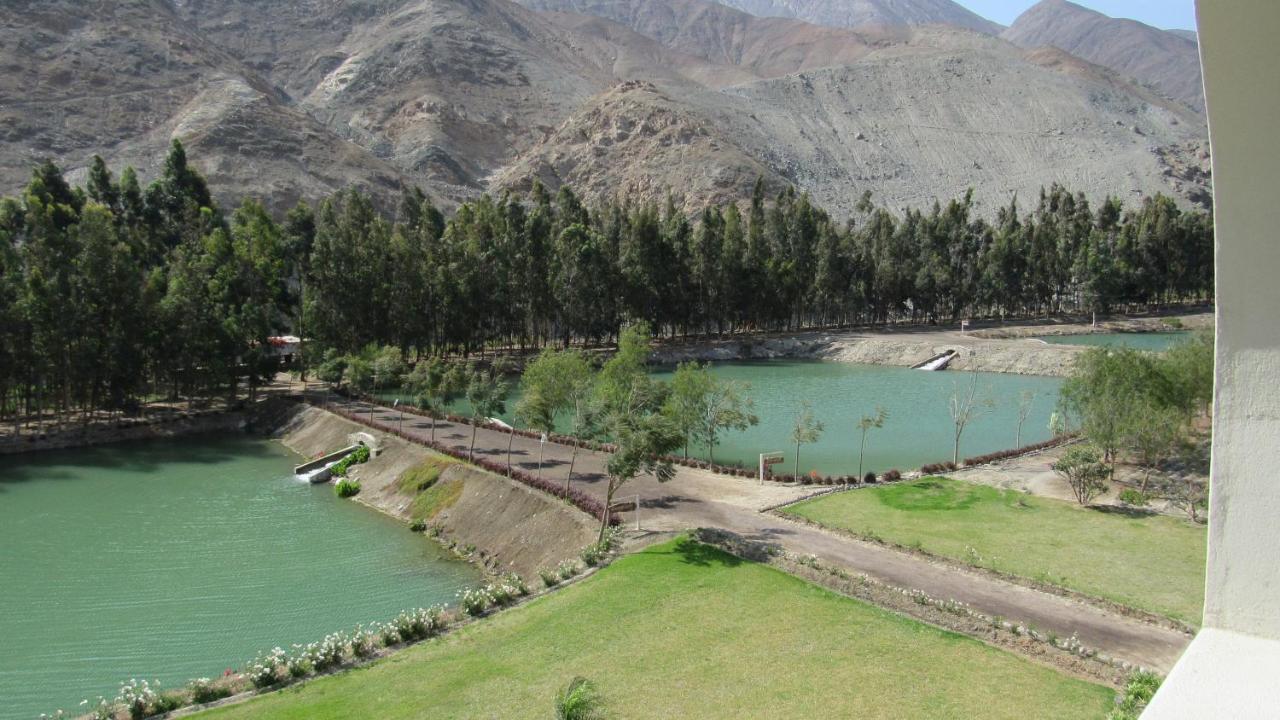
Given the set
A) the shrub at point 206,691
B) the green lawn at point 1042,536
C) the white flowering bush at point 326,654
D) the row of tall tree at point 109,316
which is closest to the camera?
the shrub at point 206,691

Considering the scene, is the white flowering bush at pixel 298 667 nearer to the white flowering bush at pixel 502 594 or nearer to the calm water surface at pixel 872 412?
the white flowering bush at pixel 502 594

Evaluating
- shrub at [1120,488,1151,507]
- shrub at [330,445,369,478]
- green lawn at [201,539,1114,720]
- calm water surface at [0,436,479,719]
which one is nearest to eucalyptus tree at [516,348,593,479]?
calm water surface at [0,436,479,719]

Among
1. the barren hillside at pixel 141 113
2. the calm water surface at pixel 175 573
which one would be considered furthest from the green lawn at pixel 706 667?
the barren hillside at pixel 141 113

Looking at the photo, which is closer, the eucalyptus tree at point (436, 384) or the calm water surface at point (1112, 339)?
the eucalyptus tree at point (436, 384)

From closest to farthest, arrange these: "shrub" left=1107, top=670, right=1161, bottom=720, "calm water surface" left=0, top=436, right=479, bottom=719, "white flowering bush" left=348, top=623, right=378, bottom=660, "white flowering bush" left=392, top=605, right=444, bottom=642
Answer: "shrub" left=1107, top=670, right=1161, bottom=720, "white flowering bush" left=348, top=623, right=378, bottom=660, "white flowering bush" left=392, top=605, right=444, bottom=642, "calm water surface" left=0, top=436, right=479, bottom=719

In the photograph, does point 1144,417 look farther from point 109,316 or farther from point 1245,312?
point 109,316

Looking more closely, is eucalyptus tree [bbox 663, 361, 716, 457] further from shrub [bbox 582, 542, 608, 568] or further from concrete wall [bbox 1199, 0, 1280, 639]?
concrete wall [bbox 1199, 0, 1280, 639]
